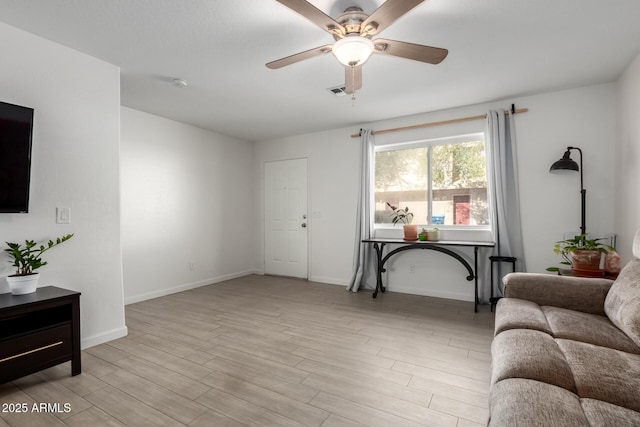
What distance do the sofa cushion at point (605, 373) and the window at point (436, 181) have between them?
2765 mm

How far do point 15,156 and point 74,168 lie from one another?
0.40 meters

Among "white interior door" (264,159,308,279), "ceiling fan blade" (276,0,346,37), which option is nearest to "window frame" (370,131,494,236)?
"white interior door" (264,159,308,279)

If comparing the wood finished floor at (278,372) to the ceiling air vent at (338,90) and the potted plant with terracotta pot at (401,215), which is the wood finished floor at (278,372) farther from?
the ceiling air vent at (338,90)

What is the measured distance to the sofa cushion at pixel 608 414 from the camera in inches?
37.5

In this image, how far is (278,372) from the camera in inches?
87.4

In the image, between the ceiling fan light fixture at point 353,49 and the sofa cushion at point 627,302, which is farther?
the ceiling fan light fixture at point 353,49

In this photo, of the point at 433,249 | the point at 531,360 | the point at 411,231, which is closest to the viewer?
the point at 531,360

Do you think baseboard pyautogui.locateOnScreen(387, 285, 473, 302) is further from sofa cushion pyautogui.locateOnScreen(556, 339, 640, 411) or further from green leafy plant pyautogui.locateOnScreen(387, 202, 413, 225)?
sofa cushion pyautogui.locateOnScreen(556, 339, 640, 411)

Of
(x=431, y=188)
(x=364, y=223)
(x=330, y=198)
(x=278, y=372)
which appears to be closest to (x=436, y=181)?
(x=431, y=188)

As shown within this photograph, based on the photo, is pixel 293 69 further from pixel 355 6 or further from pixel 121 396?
pixel 121 396

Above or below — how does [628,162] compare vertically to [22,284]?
above

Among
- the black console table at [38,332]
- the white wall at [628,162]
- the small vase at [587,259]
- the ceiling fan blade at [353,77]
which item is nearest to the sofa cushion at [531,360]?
the small vase at [587,259]

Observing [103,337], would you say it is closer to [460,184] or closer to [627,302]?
[627,302]

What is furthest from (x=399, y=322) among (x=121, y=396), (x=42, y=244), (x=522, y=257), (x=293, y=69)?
(x=42, y=244)
